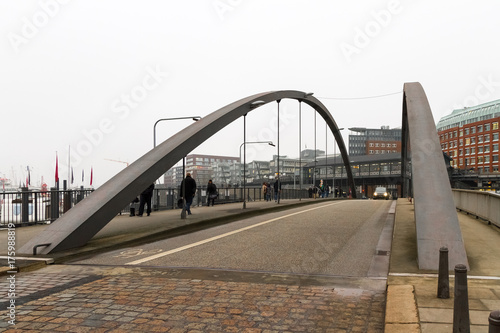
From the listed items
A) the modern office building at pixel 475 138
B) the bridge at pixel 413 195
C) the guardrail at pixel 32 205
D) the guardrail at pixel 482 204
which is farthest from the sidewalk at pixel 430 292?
the modern office building at pixel 475 138

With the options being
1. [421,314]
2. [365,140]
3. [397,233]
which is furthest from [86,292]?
[365,140]

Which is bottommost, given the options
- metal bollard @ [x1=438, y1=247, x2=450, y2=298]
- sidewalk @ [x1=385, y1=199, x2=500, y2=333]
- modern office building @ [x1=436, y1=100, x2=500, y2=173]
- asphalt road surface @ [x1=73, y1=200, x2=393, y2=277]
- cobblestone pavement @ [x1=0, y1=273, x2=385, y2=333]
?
asphalt road surface @ [x1=73, y1=200, x2=393, y2=277]

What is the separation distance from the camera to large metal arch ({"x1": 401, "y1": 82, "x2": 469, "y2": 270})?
643 cm

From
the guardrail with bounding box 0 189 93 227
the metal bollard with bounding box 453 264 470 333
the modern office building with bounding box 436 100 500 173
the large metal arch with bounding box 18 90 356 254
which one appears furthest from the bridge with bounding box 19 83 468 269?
the modern office building with bounding box 436 100 500 173

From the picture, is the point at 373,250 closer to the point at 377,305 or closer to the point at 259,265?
the point at 259,265

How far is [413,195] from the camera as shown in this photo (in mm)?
8180

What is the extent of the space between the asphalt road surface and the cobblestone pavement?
1.22m

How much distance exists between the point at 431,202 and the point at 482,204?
6.43 meters

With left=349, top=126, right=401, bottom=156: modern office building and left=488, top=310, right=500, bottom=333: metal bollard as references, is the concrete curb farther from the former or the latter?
left=349, top=126, right=401, bottom=156: modern office building

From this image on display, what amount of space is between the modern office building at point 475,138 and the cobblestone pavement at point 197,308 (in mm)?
100924

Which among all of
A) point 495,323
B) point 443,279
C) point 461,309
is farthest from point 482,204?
point 495,323

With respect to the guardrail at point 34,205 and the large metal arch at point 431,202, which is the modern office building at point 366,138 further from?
the large metal arch at point 431,202

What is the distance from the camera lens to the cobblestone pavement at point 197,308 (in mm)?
4137

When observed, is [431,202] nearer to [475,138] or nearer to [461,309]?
[461,309]
